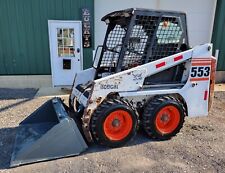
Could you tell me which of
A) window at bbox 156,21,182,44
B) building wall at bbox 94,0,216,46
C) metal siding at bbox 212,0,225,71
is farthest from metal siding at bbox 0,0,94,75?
metal siding at bbox 212,0,225,71

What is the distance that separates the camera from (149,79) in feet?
12.7

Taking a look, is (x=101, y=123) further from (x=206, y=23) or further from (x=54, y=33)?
(x=206, y=23)

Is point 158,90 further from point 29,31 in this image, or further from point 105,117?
point 29,31

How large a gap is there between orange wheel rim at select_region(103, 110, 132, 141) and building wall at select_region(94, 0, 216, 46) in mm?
4165

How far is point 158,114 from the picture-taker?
3660 millimetres

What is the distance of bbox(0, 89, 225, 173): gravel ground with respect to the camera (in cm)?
309

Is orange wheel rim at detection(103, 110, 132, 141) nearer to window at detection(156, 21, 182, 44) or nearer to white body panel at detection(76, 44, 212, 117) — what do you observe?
white body panel at detection(76, 44, 212, 117)

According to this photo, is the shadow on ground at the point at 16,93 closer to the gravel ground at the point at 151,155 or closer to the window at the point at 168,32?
the gravel ground at the point at 151,155

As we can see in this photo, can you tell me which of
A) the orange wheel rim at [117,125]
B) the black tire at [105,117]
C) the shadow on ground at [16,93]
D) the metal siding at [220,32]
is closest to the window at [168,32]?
the black tire at [105,117]

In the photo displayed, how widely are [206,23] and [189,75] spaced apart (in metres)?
4.74

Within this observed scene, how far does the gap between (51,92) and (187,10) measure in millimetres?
5059

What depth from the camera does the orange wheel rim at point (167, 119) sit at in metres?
3.71

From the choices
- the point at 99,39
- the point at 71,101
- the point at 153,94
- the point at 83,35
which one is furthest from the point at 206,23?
the point at 71,101

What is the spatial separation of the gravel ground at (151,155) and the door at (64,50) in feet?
8.78
